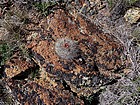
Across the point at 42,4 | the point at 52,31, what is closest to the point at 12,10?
the point at 42,4

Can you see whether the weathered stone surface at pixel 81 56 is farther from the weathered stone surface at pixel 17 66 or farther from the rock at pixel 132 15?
the rock at pixel 132 15

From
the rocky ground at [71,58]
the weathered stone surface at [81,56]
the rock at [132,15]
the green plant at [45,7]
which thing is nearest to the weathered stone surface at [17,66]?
the rocky ground at [71,58]

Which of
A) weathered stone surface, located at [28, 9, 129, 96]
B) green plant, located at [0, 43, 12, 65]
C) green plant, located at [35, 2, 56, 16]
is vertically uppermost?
green plant, located at [35, 2, 56, 16]

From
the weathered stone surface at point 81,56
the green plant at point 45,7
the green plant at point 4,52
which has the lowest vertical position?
the weathered stone surface at point 81,56

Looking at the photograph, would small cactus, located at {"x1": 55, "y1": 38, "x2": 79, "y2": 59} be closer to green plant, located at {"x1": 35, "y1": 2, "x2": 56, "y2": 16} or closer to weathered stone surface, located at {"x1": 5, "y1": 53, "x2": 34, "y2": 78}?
weathered stone surface, located at {"x1": 5, "y1": 53, "x2": 34, "y2": 78}

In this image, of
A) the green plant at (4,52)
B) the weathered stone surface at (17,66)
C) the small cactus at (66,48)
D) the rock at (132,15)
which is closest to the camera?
the small cactus at (66,48)

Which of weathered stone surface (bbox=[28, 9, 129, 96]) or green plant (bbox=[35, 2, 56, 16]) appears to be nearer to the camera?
weathered stone surface (bbox=[28, 9, 129, 96])

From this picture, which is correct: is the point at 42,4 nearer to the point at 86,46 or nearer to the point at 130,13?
the point at 86,46

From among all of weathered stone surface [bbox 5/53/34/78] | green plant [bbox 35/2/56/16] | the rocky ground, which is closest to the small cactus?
the rocky ground
